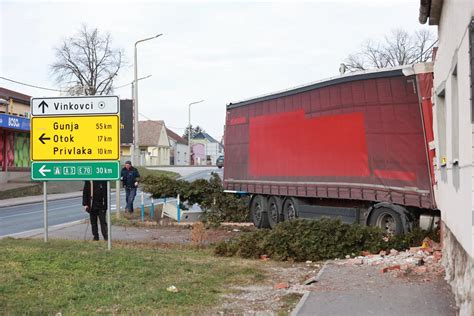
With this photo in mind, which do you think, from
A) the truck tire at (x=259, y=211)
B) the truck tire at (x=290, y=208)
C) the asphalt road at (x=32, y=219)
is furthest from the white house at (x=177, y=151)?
the truck tire at (x=290, y=208)

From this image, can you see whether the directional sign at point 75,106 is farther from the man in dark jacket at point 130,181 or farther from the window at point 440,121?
the man in dark jacket at point 130,181

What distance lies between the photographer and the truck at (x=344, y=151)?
11.7 m

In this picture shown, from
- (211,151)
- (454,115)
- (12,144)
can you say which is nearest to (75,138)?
(454,115)

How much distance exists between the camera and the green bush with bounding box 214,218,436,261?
11.0m

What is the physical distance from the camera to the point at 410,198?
11.8 metres

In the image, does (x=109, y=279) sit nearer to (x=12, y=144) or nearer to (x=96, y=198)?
(x=96, y=198)

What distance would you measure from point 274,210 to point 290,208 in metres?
1.00

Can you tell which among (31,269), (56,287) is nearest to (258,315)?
(56,287)

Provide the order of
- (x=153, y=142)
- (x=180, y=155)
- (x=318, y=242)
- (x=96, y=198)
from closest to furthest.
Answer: (x=318, y=242)
(x=96, y=198)
(x=153, y=142)
(x=180, y=155)

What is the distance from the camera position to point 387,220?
12797mm

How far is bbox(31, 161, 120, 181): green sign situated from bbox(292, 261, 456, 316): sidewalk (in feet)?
16.2

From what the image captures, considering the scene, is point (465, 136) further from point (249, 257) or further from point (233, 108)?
point (233, 108)

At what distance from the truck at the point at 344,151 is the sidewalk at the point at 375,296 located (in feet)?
10.7

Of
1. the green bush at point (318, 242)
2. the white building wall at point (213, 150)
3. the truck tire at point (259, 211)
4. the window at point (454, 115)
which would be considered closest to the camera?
the window at point (454, 115)
